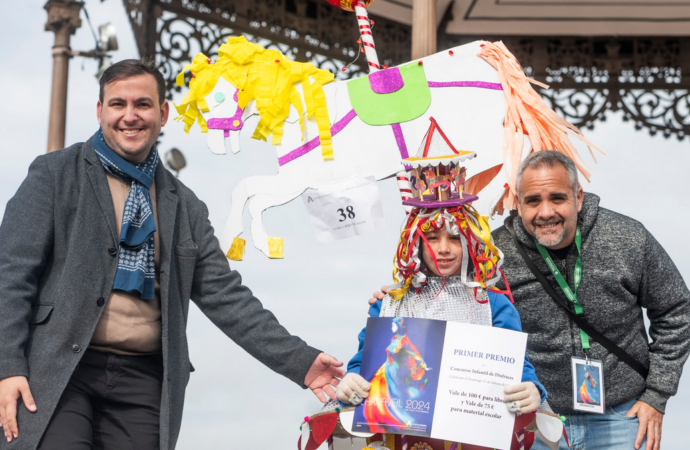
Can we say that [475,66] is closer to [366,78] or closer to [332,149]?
[366,78]

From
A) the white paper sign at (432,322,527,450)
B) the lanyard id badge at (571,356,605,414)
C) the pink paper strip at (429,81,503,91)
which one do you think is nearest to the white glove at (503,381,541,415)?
the white paper sign at (432,322,527,450)

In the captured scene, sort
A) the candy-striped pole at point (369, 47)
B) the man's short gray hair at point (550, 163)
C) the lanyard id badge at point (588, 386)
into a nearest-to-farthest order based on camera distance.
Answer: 1. the lanyard id badge at point (588, 386)
2. the man's short gray hair at point (550, 163)
3. the candy-striped pole at point (369, 47)

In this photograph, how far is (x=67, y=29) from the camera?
5102mm

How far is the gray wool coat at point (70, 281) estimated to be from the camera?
6.53 ft

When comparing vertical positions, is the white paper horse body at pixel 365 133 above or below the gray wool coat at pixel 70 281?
above

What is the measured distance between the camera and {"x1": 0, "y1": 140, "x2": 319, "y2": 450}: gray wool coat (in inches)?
78.4

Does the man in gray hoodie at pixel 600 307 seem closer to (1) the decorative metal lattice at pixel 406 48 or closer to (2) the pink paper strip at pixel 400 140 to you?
(2) the pink paper strip at pixel 400 140

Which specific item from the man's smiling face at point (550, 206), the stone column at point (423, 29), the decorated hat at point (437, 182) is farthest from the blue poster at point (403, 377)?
the stone column at point (423, 29)

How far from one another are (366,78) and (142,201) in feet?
3.84

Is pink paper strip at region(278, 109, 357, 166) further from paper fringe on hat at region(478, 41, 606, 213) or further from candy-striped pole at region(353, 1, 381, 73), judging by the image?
paper fringe on hat at region(478, 41, 606, 213)

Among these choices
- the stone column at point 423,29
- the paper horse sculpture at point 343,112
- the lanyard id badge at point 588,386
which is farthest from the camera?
the stone column at point 423,29

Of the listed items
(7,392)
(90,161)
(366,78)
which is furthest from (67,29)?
(7,392)

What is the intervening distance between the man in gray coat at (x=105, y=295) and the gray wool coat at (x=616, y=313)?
645 mm

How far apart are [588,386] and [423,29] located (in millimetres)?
1954
